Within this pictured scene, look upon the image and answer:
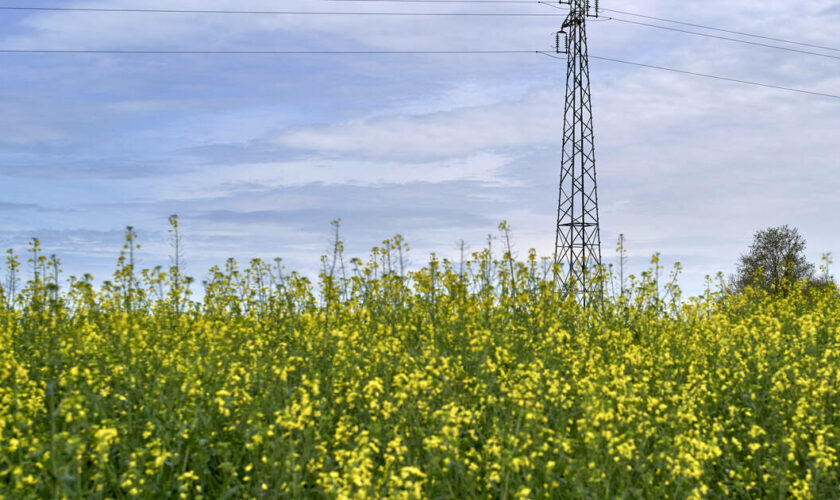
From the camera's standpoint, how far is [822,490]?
19.7 ft

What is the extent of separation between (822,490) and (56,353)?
24.5 ft

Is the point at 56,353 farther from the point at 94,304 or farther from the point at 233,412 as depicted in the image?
the point at 94,304

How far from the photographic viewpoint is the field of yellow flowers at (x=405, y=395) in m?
4.90

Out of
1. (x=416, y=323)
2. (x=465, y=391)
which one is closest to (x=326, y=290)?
(x=416, y=323)

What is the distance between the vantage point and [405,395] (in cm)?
516

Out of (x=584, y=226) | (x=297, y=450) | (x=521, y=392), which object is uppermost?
(x=584, y=226)

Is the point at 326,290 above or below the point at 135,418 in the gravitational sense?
above

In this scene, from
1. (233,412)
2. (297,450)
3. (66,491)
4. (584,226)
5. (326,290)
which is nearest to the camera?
(66,491)

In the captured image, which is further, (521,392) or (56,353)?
(56,353)

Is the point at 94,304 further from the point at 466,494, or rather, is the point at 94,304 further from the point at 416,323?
the point at 466,494

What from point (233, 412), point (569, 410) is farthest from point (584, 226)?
point (233, 412)

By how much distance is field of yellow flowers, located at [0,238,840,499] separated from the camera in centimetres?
490

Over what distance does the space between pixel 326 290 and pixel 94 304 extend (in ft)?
11.7

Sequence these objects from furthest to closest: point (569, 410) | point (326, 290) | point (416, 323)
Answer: point (326, 290)
point (416, 323)
point (569, 410)
